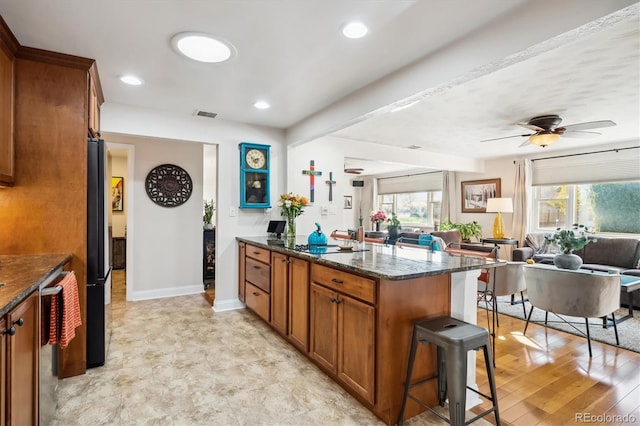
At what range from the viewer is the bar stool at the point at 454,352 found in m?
1.63

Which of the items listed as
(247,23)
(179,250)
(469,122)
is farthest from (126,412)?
(469,122)

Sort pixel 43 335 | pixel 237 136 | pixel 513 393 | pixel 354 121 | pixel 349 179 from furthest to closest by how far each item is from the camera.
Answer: pixel 349 179, pixel 237 136, pixel 354 121, pixel 513 393, pixel 43 335

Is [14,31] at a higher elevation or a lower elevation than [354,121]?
higher

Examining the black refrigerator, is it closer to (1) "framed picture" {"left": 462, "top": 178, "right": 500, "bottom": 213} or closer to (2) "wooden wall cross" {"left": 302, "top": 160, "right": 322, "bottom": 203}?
(2) "wooden wall cross" {"left": 302, "top": 160, "right": 322, "bottom": 203}

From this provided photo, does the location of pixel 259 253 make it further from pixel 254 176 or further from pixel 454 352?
pixel 454 352

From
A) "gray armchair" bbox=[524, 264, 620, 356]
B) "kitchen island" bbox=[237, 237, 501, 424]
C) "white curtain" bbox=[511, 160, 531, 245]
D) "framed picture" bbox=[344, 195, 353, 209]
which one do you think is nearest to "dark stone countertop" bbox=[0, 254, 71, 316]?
"kitchen island" bbox=[237, 237, 501, 424]

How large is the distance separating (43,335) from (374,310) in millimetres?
1708

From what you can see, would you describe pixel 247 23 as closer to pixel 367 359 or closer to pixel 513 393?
pixel 367 359

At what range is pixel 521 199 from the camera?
6555 mm

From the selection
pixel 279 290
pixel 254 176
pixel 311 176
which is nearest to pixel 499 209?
pixel 311 176

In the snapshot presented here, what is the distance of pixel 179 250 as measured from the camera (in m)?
4.78

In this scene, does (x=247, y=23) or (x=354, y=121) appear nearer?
(x=247, y=23)

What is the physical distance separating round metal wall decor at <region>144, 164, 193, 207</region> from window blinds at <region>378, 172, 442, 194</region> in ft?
19.4

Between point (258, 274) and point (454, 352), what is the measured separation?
7.27 feet
